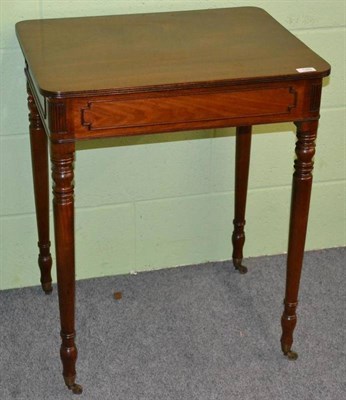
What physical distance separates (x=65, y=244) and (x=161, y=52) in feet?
1.64

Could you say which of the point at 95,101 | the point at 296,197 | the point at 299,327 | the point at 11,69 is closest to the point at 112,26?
the point at 11,69

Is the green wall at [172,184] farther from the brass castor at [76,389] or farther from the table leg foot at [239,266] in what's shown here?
the brass castor at [76,389]

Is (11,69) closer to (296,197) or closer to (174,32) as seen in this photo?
(174,32)

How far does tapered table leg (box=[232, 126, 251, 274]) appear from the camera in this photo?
2.42 m

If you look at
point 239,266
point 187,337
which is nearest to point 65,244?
point 187,337

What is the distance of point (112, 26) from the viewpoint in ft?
6.94

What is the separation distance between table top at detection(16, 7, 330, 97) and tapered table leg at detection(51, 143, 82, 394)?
6.2 inches

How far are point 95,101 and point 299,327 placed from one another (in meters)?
0.99

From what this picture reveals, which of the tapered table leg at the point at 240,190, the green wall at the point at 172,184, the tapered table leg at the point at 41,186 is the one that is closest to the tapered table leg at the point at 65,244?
the tapered table leg at the point at 41,186

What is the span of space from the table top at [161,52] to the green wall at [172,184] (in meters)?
0.11

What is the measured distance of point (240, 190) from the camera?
8.16 feet

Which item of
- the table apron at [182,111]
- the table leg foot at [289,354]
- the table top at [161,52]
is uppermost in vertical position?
the table top at [161,52]

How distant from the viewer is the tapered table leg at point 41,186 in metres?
2.21

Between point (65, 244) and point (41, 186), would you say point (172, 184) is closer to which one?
point (41, 186)
